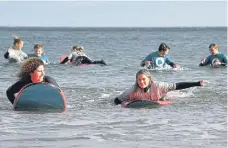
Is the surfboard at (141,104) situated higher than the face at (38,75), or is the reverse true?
the face at (38,75)

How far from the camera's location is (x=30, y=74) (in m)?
11.4

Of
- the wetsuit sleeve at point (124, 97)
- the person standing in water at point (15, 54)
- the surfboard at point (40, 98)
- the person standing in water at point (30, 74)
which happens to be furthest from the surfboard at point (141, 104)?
the person standing in water at point (15, 54)

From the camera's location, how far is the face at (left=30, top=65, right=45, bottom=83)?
11190mm

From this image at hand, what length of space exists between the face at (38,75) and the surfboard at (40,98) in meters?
0.14

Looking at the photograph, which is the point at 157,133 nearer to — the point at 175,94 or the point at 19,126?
the point at 19,126

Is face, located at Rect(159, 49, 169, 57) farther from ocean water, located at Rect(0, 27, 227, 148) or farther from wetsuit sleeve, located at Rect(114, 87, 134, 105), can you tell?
wetsuit sleeve, located at Rect(114, 87, 134, 105)

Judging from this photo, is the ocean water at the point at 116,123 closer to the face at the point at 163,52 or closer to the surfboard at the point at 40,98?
the surfboard at the point at 40,98

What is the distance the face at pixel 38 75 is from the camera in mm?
11190

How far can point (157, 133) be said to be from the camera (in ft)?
30.4

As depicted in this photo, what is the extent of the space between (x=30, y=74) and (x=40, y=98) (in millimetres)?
488

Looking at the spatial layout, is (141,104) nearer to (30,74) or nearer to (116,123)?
(116,123)

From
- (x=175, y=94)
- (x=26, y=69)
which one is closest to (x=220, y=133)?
(x=26, y=69)

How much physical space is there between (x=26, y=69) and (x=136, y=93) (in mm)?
2146

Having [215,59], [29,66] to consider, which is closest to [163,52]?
[215,59]
